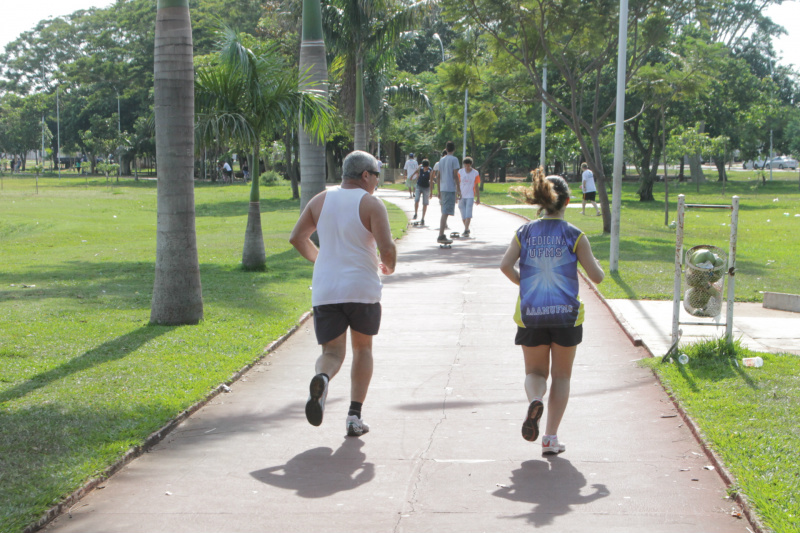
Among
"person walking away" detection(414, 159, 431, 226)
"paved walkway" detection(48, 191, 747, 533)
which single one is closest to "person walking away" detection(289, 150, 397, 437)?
"paved walkway" detection(48, 191, 747, 533)

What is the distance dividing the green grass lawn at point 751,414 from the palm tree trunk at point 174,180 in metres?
4.90

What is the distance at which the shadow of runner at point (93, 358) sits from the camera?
6.43 m

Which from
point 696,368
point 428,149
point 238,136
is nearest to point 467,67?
point 238,136

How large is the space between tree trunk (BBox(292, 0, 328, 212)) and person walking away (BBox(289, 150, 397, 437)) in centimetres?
1018

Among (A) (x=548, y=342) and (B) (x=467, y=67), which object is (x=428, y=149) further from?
(A) (x=548, y=342)

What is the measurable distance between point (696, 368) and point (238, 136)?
8.55m

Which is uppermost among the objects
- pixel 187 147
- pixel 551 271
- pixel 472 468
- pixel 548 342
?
pixel 187 147

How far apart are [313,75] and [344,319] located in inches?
429

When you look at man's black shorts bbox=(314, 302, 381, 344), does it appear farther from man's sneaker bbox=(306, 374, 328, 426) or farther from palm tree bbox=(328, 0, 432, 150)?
palm tree bbox=(328, 0, 432, 150)

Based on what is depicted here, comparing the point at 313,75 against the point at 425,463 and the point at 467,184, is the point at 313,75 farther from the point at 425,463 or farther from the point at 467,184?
the point at 425,463

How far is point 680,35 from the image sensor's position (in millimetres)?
35125

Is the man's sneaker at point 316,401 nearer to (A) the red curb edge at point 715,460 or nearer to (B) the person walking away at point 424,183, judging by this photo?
(A) the red curb edge at point 715,460

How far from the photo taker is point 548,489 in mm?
4637

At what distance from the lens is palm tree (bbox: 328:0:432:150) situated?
2011cm
